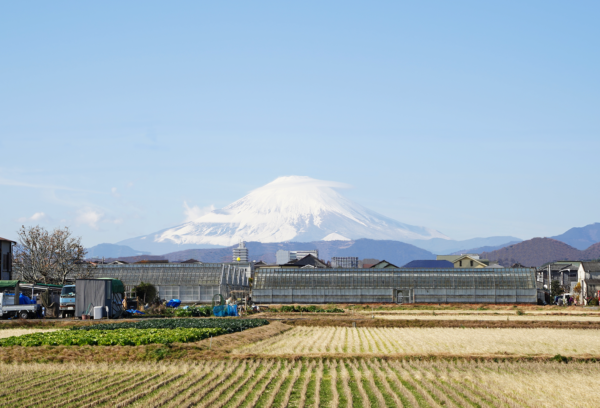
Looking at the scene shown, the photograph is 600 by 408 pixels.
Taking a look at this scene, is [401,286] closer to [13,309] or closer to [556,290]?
[13,309]

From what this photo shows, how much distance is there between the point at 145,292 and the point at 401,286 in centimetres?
3865

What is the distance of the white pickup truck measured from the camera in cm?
6462

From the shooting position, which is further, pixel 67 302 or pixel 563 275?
pixel 563 275

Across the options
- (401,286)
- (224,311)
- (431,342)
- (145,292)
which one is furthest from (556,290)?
(431,342)

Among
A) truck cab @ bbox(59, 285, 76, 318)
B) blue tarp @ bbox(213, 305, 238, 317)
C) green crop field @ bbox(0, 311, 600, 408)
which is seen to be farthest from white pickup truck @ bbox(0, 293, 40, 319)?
green crop field @ bbox(0, 311, 600, 408)

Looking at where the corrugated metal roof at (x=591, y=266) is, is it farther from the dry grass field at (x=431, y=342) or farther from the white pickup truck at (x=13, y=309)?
the white pickup truck at (x=13, y=309)

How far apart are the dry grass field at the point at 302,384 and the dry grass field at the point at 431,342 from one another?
3.91 metres

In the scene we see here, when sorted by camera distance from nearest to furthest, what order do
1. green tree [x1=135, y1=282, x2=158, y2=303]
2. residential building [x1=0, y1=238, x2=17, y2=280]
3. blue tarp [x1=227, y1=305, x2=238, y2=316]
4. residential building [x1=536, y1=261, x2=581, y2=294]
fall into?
blue tarp [x1=227, y1=305, x2=238, y2=316]
residential building [x1=0, y1=238, x2=17, y2=280]
green tree [x1=135, y1=282, x2=158, y2=303]
residential building [x1=536, y1=261, x2=581, y2=294]

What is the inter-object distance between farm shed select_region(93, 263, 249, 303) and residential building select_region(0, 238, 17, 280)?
1740 cm

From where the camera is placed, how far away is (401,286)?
323 feet

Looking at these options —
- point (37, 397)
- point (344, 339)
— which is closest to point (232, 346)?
point (344, 339)

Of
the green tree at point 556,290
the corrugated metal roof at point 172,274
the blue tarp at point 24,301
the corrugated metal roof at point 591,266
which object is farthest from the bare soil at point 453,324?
the green tree at point 556,290

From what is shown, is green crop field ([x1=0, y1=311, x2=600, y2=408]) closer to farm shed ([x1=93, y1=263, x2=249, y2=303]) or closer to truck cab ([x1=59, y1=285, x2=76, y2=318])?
truck cab ([x1=59, y1=285, x2=76, y2=318])

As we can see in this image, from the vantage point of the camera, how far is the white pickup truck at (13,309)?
6462 centimetres
